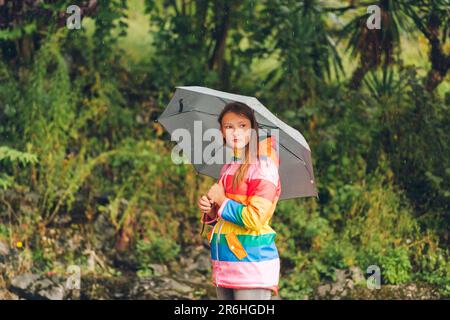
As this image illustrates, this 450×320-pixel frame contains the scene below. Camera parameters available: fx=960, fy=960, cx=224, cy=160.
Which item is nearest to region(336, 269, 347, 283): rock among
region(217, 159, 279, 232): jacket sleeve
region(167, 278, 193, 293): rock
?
region(167, 278, 193, 293): rock

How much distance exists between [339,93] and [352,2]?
3.70ft

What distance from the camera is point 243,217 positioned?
4.41 metres

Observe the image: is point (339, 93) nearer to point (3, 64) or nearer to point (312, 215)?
point (312, 215)

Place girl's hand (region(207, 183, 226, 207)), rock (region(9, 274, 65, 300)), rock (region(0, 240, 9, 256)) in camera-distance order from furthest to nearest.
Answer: rock (region(0, 240, 9, 256))
rock (region(9, 274, 65, 300))
girl's hand (region(207, 183, 226, 207))

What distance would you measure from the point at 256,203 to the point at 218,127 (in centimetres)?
69

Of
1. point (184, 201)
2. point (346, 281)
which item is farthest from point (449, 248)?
point (184, 201)

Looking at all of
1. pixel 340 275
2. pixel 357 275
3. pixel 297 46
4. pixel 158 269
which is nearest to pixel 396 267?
pixel 357 275

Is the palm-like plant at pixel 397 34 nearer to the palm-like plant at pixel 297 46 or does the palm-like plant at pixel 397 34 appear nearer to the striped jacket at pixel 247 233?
the palm-like plant at pixel 297 46

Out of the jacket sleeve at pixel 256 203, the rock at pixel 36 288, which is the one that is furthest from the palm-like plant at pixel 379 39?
the jacket sleeve at pixel 256 203

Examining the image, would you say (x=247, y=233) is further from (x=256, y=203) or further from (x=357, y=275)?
(x=357, y=275)

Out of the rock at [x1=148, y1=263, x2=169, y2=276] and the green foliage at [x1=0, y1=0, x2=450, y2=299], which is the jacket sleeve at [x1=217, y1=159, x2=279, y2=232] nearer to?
the green foliage at [x1=0, y1=0, x2=450, y2=299]

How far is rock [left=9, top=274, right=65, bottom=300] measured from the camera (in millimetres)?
7267

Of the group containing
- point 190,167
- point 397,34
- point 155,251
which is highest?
point 397,34

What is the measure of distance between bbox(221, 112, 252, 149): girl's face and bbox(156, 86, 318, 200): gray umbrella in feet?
0.29
